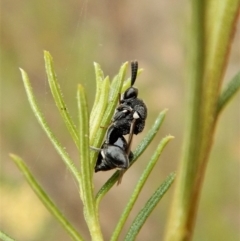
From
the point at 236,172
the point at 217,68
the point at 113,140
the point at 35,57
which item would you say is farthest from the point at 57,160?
the point at 217,68

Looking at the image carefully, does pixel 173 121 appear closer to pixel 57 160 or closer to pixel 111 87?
pixel 57 160

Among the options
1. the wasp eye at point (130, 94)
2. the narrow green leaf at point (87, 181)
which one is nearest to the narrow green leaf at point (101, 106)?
the narrow green leaf at point (87, 181)

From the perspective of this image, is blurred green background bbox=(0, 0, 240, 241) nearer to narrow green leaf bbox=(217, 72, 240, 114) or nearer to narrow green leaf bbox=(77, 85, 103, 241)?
narrow green leaf bbox=(77, 85, 103, 241)

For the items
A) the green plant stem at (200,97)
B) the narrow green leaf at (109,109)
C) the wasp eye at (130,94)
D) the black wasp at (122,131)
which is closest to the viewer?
the green plant stem at (200,97)

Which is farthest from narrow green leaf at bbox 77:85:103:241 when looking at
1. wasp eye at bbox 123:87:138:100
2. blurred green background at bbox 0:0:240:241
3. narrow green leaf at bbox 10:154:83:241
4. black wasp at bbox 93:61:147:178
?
blurred green background at bbox 0:0:240:241

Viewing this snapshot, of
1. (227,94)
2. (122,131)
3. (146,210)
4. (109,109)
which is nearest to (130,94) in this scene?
(122,131)

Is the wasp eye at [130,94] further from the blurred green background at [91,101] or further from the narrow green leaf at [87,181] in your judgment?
the blurred green background at [91,101]
